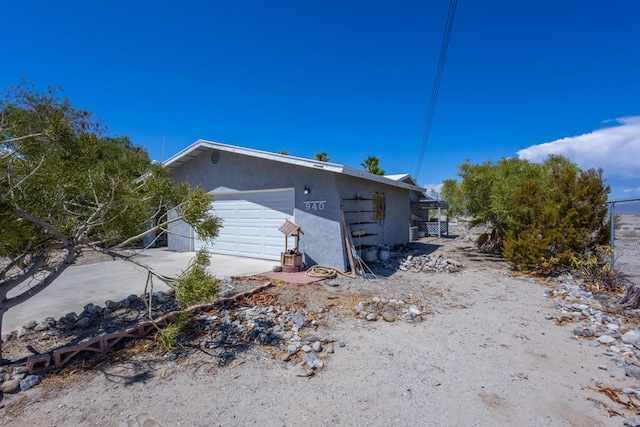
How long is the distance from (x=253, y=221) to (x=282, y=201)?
4.65 feet

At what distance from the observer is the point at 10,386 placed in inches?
106

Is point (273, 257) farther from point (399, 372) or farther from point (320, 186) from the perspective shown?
point (399, 372)

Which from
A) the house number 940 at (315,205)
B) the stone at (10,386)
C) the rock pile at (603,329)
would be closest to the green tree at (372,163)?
the house number 940 at (315,205)

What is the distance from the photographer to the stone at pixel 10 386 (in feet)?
8.75

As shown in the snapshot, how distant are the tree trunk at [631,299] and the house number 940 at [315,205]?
19.2 ft

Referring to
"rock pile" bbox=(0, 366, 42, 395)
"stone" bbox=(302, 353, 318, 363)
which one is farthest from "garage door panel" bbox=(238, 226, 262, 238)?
"rock pile" bbox=(0, 366, 42, 395)

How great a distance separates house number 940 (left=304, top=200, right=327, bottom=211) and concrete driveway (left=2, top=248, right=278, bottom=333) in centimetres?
193

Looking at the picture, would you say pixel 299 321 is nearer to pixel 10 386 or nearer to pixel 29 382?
pixel 29 382

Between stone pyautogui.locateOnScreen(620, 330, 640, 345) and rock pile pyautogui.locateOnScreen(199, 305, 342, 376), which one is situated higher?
stone pyautogui.locateOnScreen(620, 330, 640, 345)

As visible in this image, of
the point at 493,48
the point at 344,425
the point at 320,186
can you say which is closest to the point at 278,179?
the point at 320,186

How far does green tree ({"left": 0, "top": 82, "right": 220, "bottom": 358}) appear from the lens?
8.76 feet

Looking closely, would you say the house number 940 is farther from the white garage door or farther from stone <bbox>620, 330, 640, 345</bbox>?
stone <bbox>620, 330, 640, 345</bbox>

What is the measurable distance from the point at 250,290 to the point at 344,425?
11.9 feet

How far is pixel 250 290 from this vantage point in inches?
220
